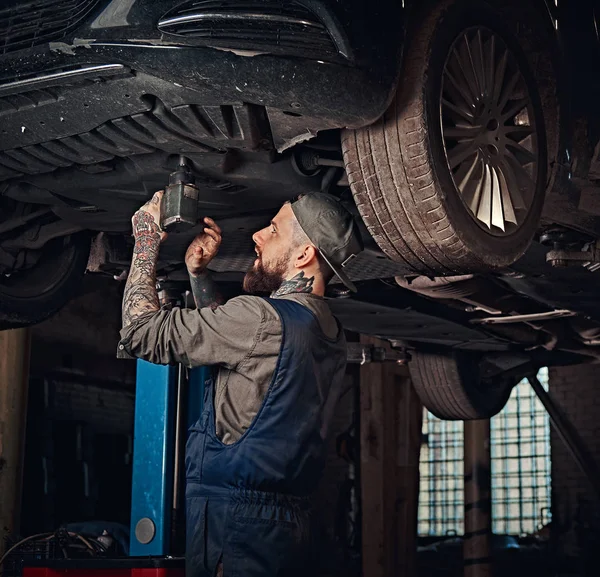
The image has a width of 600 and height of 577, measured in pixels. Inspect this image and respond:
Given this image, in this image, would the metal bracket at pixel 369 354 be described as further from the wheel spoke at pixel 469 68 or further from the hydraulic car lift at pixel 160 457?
the wheel spoke at pixel 469 68

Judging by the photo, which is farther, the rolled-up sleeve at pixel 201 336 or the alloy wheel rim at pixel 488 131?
the alloy wheel rim at pixel 488 131

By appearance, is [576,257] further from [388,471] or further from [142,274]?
[388,471]

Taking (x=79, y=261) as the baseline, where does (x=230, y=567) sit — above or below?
below

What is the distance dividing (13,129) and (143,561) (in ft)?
5.51

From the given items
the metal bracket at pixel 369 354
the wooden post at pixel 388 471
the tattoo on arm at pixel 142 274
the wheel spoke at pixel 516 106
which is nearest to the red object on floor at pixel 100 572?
the tattoo on arm at pixel 142 274

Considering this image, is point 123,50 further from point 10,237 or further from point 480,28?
point 10,237

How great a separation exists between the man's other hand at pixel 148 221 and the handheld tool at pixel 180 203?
2 centimetres

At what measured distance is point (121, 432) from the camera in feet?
37.8

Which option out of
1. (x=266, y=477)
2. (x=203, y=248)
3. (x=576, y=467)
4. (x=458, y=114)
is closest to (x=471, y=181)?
(x=458, y=114)

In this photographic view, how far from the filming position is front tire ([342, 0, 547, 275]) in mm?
2670

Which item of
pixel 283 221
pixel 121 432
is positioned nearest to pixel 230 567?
pixel 283 221

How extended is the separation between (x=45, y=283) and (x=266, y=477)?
63.4 inches

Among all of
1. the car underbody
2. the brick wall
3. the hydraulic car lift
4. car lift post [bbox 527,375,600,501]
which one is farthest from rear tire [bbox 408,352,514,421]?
the brick wall

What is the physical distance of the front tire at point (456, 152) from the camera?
267 cm
